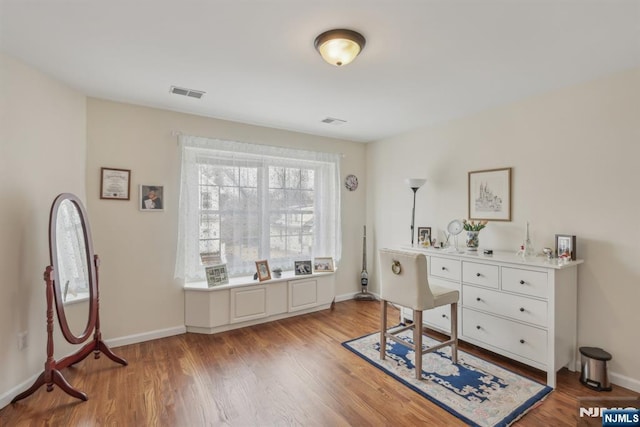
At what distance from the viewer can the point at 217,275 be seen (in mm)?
3438

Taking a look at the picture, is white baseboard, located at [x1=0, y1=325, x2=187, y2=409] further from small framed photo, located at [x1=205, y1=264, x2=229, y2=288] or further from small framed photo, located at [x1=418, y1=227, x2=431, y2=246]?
small framed photo, located at [x1=418, y1=227, x2=431, y2=246]

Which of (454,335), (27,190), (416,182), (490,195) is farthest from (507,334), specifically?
(27,190)

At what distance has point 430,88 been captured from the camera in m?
2.71

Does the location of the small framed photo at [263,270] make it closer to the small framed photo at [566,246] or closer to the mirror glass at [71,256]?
the mirror glass at [71,256]

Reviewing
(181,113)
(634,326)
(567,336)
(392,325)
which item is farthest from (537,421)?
(181,113)

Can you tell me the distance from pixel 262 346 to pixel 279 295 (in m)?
0.80

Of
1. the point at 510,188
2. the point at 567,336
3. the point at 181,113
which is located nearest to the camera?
the point at 567,336

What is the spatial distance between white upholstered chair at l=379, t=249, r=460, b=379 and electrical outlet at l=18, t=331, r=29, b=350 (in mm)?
2815

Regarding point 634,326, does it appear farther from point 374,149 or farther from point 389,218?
point 374,149

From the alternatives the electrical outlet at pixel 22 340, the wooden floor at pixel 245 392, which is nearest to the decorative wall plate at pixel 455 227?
the wooden floor at pixel 245 392

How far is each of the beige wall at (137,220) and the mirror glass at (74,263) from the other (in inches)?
11.5

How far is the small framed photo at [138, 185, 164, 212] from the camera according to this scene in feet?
10.3

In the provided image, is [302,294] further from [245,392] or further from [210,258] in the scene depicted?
[245,392]

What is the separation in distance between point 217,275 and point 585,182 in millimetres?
3619
